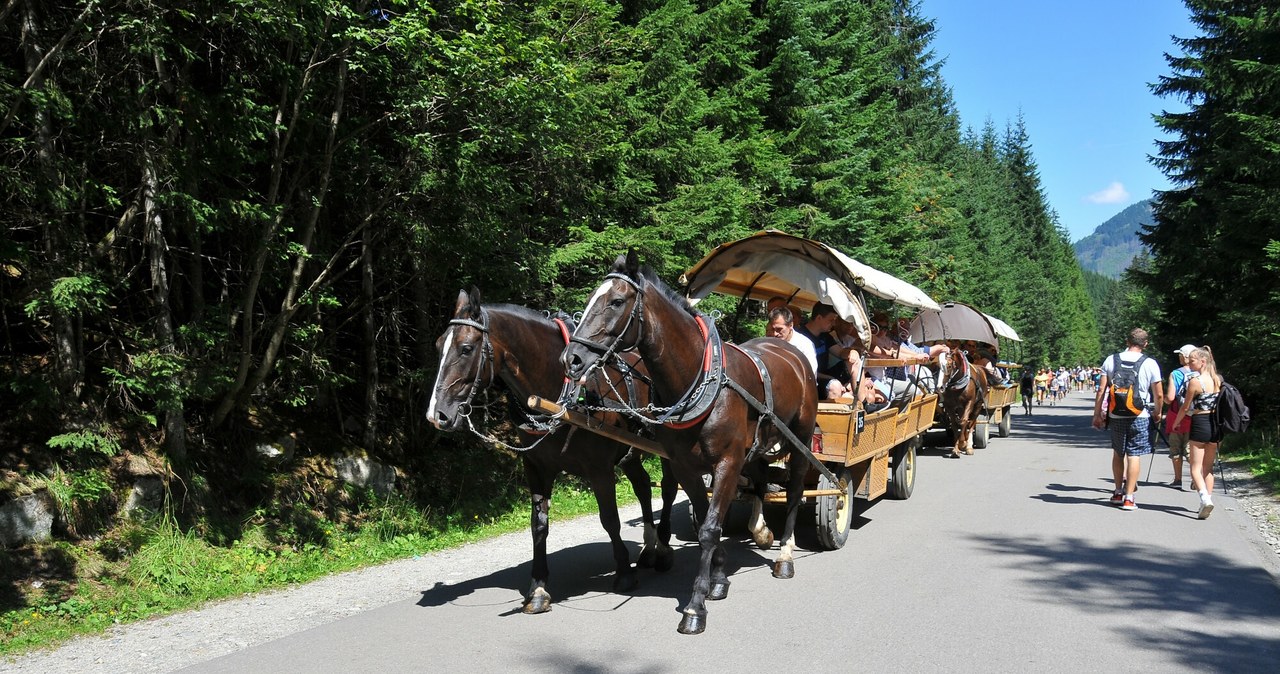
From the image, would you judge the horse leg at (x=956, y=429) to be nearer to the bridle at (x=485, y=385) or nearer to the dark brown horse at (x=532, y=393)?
the dark brown horse at (x=532, y=393)

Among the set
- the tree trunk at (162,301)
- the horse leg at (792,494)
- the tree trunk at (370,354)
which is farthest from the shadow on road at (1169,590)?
the tree trunk at (162,301)

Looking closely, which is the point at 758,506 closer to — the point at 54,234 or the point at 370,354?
the point at 370,354

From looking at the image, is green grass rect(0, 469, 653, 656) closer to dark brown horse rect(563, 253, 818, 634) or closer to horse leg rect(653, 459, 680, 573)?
horse leg rect(653, 459, 680, 573)

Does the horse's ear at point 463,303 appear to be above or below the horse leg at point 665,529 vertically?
above

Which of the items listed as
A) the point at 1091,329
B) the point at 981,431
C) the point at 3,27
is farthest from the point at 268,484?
the point at 1091,329

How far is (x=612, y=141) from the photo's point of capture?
451 inches

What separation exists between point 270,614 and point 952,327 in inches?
608

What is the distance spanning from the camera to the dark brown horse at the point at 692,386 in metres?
5.47

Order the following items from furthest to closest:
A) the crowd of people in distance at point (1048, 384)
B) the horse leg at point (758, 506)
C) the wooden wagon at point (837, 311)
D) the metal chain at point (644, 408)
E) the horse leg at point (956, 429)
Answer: the crowd of people in distance at point (1048, 384) → the horse leg at point (956, 429) → the wooden wagon at point (837, 311) → the horse leg at point (758, 506) → the metal chain at point (644, 408)

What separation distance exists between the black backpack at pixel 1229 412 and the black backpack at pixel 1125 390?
80cm

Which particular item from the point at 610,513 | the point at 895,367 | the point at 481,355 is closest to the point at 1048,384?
the point at 895,367

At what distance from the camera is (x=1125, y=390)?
10039 mm

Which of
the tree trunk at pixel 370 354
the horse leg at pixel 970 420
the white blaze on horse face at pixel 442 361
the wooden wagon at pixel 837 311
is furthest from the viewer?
the horse leg at pixel 970 420

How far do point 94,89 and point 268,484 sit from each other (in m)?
4.07
